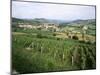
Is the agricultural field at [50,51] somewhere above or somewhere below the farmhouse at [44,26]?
below

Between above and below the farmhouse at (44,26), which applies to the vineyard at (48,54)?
below

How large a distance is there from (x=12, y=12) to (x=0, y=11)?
138 millimetres

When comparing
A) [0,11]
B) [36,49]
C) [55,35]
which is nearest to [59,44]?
[55,35]

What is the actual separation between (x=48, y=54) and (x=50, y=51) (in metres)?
0.05

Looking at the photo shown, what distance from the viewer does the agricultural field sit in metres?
2.40

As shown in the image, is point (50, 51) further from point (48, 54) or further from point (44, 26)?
point (44, 26)

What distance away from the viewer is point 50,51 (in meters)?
2.54

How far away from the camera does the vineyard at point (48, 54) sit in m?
2.40

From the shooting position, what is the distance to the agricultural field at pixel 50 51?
7.89 feet

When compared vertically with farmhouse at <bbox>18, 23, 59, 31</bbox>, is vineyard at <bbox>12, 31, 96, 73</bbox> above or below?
below

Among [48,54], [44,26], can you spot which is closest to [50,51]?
[48,54]

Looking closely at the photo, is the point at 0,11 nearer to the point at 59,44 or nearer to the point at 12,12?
the point at 12,12

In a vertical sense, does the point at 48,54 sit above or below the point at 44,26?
below

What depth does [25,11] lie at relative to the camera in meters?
2.44
